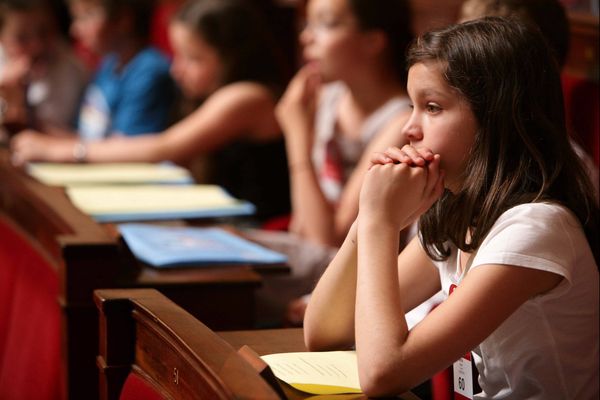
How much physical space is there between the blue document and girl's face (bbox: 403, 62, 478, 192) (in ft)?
2.47

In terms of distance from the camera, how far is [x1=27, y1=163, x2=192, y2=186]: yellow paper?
115 inches

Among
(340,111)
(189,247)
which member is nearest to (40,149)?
(340,111)

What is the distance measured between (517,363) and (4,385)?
52.1 inches

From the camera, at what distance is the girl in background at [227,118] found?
10.6 ft

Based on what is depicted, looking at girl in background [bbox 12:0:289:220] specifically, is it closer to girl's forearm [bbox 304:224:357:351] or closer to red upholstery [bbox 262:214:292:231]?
red upholstery [bbox 262:214:292:231]

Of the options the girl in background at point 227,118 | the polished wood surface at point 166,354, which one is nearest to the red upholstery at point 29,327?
the polished wood surface at point 166,354

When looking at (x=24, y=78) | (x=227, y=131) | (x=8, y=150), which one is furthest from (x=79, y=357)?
(x=24, y=78)

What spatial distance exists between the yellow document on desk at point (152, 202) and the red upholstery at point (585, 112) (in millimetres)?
803

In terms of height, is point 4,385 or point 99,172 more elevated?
point 99,172

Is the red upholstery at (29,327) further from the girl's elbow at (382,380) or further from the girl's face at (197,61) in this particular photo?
the girl's face at (197,61)

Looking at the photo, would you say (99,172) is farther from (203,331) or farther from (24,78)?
(203,331)

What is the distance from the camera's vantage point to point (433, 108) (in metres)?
A: 1.39

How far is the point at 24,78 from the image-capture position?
4.25 meters

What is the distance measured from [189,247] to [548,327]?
37.4 inches
